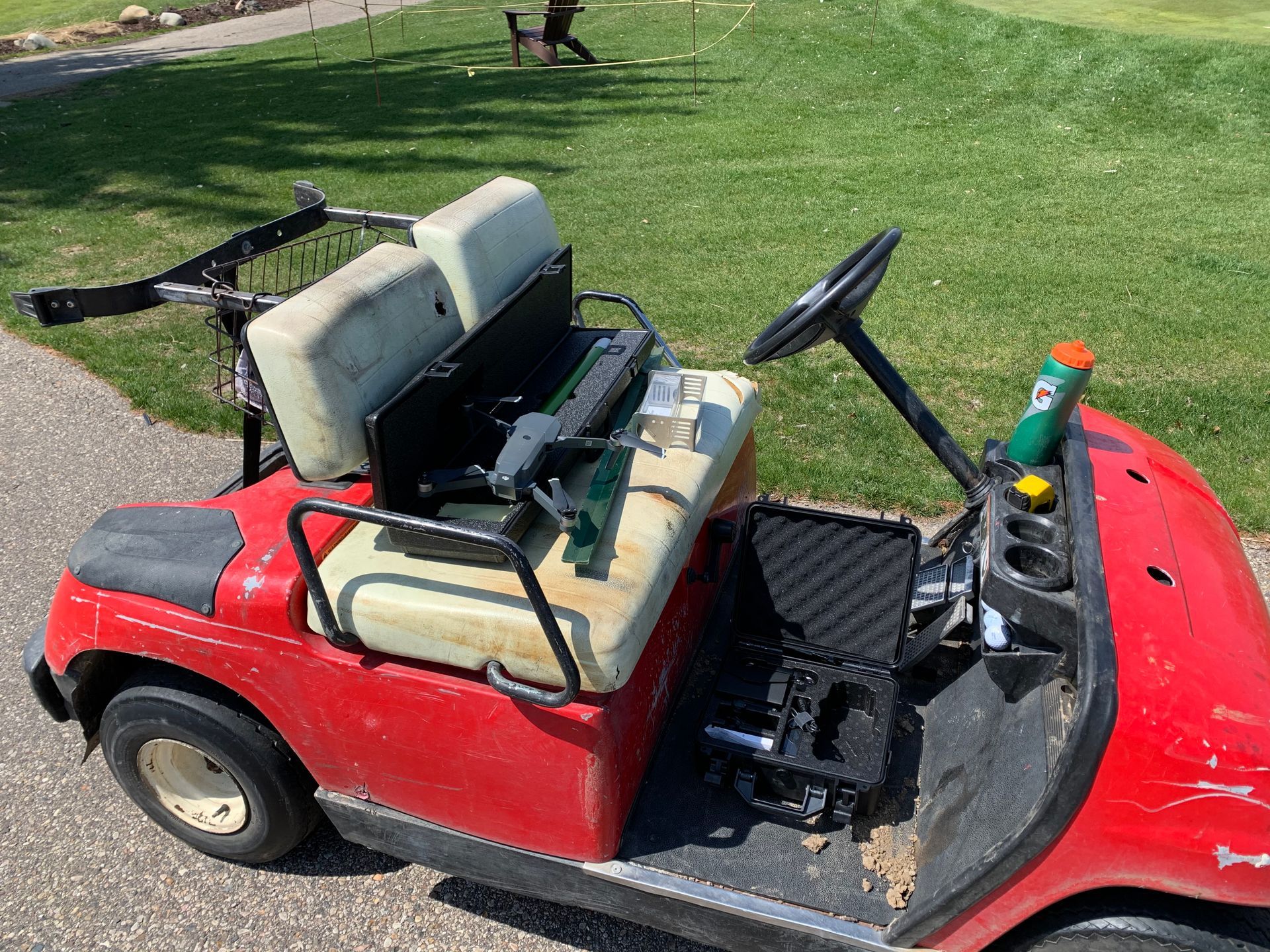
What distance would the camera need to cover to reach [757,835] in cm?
252

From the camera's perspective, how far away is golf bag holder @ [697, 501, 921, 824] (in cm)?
258

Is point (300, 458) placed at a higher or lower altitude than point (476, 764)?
higher

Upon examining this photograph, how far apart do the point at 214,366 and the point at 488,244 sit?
160 inches

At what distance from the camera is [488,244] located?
9.43 ft

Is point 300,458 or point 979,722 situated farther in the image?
point 979,722

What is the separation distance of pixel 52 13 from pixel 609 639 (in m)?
27.9

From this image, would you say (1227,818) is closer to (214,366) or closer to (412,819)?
(412,819)

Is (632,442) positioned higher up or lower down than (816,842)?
higher up


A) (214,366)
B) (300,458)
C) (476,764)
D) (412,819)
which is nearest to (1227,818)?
(476,764)

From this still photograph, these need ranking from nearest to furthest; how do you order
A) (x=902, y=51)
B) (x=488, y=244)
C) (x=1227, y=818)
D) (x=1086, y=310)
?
(x=1227, y=818), (x=488, y=244), (x=1086, y=310), (x=902, y=51)

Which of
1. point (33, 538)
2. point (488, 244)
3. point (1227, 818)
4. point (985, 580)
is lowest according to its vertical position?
point (33, 538)

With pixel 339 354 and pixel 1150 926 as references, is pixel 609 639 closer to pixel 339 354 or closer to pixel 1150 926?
pixel 339 354

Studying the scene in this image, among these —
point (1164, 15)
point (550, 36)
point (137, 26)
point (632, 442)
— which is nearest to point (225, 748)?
point (632, 442)

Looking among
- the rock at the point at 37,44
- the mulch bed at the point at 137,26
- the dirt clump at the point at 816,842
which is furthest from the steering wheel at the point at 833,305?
the rock at the point at 37,44
